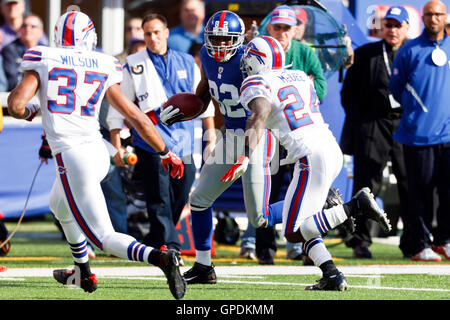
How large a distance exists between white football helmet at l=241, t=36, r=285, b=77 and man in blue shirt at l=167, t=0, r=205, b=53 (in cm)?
484

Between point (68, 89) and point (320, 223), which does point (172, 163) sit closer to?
point (68, 89)

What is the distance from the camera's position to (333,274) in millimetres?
6008

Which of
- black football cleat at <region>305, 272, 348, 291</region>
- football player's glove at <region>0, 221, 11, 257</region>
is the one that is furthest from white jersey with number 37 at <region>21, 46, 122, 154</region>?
football player's glove at <region>0, 221, 11, 257</region>

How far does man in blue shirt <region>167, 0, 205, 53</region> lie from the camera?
11.1m

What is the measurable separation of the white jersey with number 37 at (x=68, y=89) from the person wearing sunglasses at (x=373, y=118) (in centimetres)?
338

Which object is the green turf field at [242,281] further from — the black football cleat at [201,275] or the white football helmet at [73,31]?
the white football helmet at [73,31]

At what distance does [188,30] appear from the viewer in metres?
11.4

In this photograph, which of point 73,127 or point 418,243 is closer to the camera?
point 73,127

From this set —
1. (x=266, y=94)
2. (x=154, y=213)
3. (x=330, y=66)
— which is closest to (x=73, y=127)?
(x=266, y=94)

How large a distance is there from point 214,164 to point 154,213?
1.26 meters

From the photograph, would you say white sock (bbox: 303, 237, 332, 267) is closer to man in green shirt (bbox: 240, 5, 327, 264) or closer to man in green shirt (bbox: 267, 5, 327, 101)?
man in green shirt (bbox: 240, 5, 327, 264)

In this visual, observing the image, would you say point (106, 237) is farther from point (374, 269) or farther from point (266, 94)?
point (374, 269)

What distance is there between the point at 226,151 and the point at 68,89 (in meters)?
1.39
